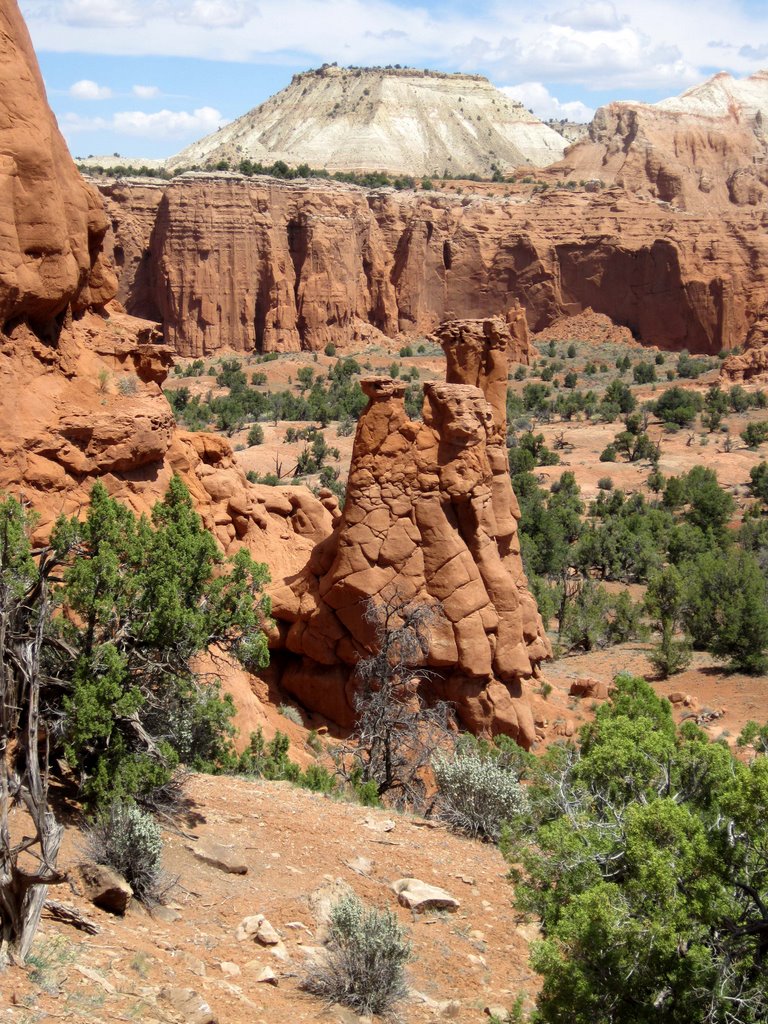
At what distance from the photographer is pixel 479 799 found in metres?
12.2

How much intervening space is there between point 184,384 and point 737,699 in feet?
139

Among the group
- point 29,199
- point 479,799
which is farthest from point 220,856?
point 29,199

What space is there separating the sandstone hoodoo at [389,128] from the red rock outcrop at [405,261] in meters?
39.4

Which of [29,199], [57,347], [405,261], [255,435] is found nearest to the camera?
[29,199]

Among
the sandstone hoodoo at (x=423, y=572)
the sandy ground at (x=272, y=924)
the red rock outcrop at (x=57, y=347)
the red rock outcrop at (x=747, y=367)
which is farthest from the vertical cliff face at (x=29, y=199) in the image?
the red rock outcrop at (x=747, y=367)

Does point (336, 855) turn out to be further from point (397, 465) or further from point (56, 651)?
point (397, 465)

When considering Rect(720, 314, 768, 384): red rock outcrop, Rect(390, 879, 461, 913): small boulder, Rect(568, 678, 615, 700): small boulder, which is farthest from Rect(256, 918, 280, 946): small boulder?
Rect(720, 314, 768, 384): red rock outcrop

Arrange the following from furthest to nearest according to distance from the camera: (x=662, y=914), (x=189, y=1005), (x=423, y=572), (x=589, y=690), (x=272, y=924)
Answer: (x=589, y=690) → (x=423, y=572) → (x=272, y=924) → (x=189, y=1005) → (x=662, y=914)

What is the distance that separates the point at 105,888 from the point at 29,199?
858cm

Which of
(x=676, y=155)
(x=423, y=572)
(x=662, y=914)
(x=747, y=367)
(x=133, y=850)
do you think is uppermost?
(x=676, y=155)

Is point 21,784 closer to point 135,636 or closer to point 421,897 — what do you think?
point 135,636

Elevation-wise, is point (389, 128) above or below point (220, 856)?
above

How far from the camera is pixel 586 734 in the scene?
12.0 m

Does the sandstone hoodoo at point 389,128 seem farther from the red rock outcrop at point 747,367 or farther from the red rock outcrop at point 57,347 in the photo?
the red rock outcrop at point 57,347
